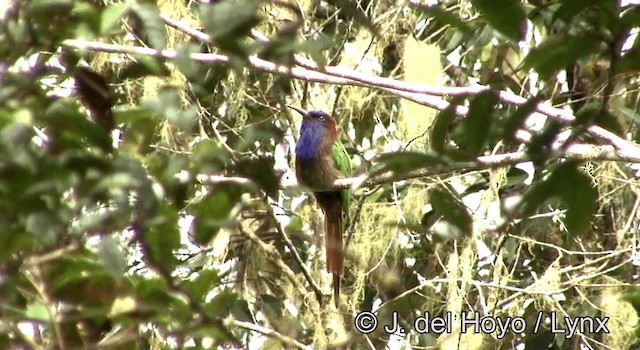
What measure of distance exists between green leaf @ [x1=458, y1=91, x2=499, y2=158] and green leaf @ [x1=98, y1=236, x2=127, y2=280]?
327mm

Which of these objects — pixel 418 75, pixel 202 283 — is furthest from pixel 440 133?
pixel 418 75

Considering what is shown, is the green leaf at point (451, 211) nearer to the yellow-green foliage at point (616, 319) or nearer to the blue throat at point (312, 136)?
the yellow-green foliage at point (616, 319)

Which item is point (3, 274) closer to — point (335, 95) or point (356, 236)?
point (356, 236)

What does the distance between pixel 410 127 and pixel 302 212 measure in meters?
0.75

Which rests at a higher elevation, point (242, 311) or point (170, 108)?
point (170, 108)

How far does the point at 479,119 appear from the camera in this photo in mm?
917

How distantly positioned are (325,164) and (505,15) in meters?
3.55

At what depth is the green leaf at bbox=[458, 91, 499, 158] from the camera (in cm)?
91

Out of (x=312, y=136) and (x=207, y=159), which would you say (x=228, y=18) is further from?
(x=312, y=136)

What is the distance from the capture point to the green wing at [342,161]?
4.40 metres

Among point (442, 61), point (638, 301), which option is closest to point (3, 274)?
point (638, 301)

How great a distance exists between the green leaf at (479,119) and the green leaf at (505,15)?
0.06 meters

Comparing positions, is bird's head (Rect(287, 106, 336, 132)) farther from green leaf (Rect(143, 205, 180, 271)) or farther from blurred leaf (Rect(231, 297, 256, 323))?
green leaf (Rect(143, 205, 180, 271))

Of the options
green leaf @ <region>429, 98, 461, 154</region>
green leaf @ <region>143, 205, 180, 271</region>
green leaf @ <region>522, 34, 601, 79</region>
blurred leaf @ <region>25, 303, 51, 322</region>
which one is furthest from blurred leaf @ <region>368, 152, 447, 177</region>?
blurred leaf @ <region>25, 303, 51, 322</region>
